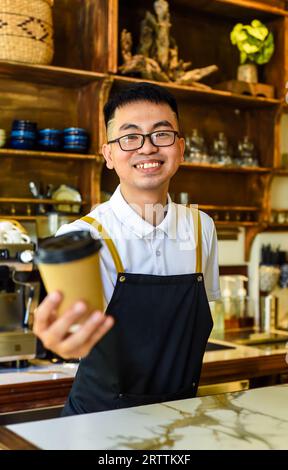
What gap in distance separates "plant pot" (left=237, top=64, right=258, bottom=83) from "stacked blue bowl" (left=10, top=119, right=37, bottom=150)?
4.85 ft

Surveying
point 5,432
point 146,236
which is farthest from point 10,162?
point 5,432

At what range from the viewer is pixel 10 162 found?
3598 millimetres

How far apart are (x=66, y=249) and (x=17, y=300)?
1.96m

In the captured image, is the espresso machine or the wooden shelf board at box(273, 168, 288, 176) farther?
the wooden shelf board at box(273, 168, 288, 176)

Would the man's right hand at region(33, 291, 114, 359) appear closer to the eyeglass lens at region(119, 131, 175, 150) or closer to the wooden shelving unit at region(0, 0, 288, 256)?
the eyeglass lens at region(119, 131, 175, 150)

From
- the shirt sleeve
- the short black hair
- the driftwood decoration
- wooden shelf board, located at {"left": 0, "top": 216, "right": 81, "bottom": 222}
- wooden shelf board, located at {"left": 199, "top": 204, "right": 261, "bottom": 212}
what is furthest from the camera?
wooden shelf board, located at {"left": 199, "top": 204, "right": 261, "bottom": 212}

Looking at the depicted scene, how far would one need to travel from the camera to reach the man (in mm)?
1835

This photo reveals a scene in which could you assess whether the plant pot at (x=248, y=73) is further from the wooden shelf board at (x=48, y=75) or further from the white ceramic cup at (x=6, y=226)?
the white ceramic cup at (x=6, y=226)

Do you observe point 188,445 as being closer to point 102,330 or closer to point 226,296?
point 102,330

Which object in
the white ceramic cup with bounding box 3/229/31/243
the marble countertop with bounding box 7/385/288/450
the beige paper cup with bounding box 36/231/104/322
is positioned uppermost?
the white ceramic cup with bounding box 3/229/31/243

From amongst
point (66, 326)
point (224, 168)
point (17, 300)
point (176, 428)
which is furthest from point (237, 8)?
point (66, 326)

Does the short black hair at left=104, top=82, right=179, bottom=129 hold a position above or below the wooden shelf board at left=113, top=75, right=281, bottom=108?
below

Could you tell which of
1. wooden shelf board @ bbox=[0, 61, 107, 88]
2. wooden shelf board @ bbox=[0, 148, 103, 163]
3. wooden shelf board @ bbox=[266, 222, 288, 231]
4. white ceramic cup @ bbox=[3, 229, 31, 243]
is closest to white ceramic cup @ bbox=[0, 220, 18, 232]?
white ceramic cup @ bbox=[3, 229, 31, 243]

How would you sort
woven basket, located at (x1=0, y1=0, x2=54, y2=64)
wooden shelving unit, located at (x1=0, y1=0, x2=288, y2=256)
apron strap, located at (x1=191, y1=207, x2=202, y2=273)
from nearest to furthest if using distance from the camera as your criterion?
apron strap, located at (x1=191, y1=207, x2=202, y2=273), woven basket, located at (x1=0, y1=0, x2=54, y2=64), wooden shelving unit, located at (x1=0, y1=0, x2=288, y2=256)
